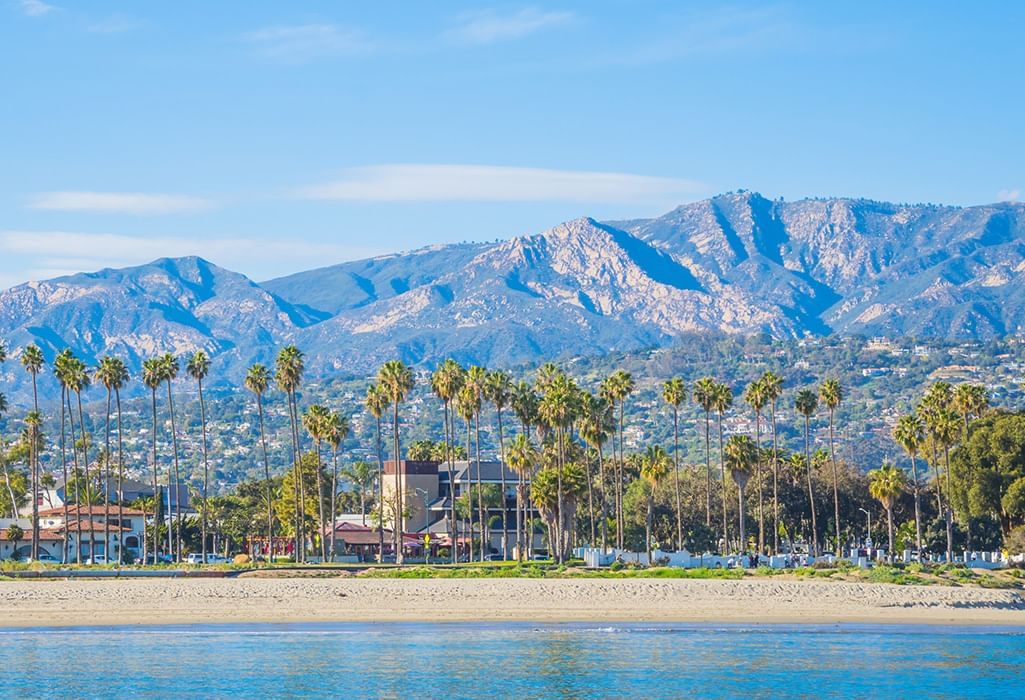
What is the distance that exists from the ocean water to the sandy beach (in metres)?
3.20

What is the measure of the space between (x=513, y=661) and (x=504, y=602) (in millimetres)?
19498

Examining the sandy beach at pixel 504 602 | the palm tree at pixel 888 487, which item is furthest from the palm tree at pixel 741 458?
the sandy beach at pixel 504 602

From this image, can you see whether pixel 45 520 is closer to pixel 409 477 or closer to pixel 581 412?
pixel 409 477

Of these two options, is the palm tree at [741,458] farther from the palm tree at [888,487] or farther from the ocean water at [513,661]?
the ocean water at [513,661]

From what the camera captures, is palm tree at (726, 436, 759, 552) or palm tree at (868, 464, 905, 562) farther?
palm tree at (726, 436, 759, 552)

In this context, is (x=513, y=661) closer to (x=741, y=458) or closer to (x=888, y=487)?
(x=741, y=458)

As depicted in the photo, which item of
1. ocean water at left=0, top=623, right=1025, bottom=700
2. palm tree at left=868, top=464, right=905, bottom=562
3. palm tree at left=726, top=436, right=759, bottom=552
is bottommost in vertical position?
ocean water at left=0, top=623, right=1025, bottom=700

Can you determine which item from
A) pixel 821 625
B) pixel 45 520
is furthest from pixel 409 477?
pixel 821 625

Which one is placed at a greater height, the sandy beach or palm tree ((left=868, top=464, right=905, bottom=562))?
palm tree ((left=868, top=464, right=905, bottom=562))

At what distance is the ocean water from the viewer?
2058 inches

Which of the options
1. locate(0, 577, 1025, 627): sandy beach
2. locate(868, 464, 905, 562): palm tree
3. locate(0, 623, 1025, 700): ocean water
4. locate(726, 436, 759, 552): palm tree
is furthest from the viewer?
locate(726, 436, 759, 552): palm tree

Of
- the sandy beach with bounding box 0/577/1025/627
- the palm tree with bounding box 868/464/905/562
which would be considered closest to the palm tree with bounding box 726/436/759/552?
the palm tree with bounding box 868/464/905/562

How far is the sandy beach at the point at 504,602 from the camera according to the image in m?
73.8

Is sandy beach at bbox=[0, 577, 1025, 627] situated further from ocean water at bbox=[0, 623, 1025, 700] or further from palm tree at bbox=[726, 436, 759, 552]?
palm tree at bbox=[726, 436, 759, 552]
